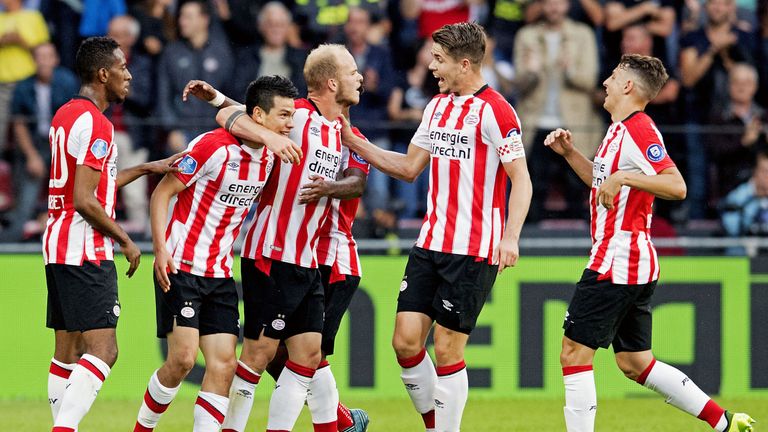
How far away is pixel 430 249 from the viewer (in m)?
7.18

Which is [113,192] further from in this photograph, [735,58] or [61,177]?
[735,58]

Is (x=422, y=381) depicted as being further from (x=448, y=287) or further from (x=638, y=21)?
(x=638, y=21)

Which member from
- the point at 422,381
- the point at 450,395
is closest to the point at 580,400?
the point at 450,395

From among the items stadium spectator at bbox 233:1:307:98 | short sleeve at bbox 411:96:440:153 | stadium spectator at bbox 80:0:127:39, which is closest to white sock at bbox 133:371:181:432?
short sleeve at bbox 411:96:440:153

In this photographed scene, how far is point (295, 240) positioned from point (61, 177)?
52.8 inches

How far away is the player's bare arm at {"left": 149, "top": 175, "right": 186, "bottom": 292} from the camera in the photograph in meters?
6.72

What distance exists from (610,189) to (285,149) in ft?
5.94

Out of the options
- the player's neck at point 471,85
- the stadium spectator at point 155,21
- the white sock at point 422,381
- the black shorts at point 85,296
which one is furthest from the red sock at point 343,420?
the stadium spectator at point 155,21

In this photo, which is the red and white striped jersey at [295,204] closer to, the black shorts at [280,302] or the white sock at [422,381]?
the black shorts at [280,302]

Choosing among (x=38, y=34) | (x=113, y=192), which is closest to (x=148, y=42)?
(x=38, y=34)

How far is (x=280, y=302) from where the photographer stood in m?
6.96

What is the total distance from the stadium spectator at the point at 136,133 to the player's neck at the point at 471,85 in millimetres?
3621

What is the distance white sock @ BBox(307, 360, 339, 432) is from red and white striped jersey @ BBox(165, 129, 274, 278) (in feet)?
3.04

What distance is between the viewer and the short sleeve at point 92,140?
263 inches
